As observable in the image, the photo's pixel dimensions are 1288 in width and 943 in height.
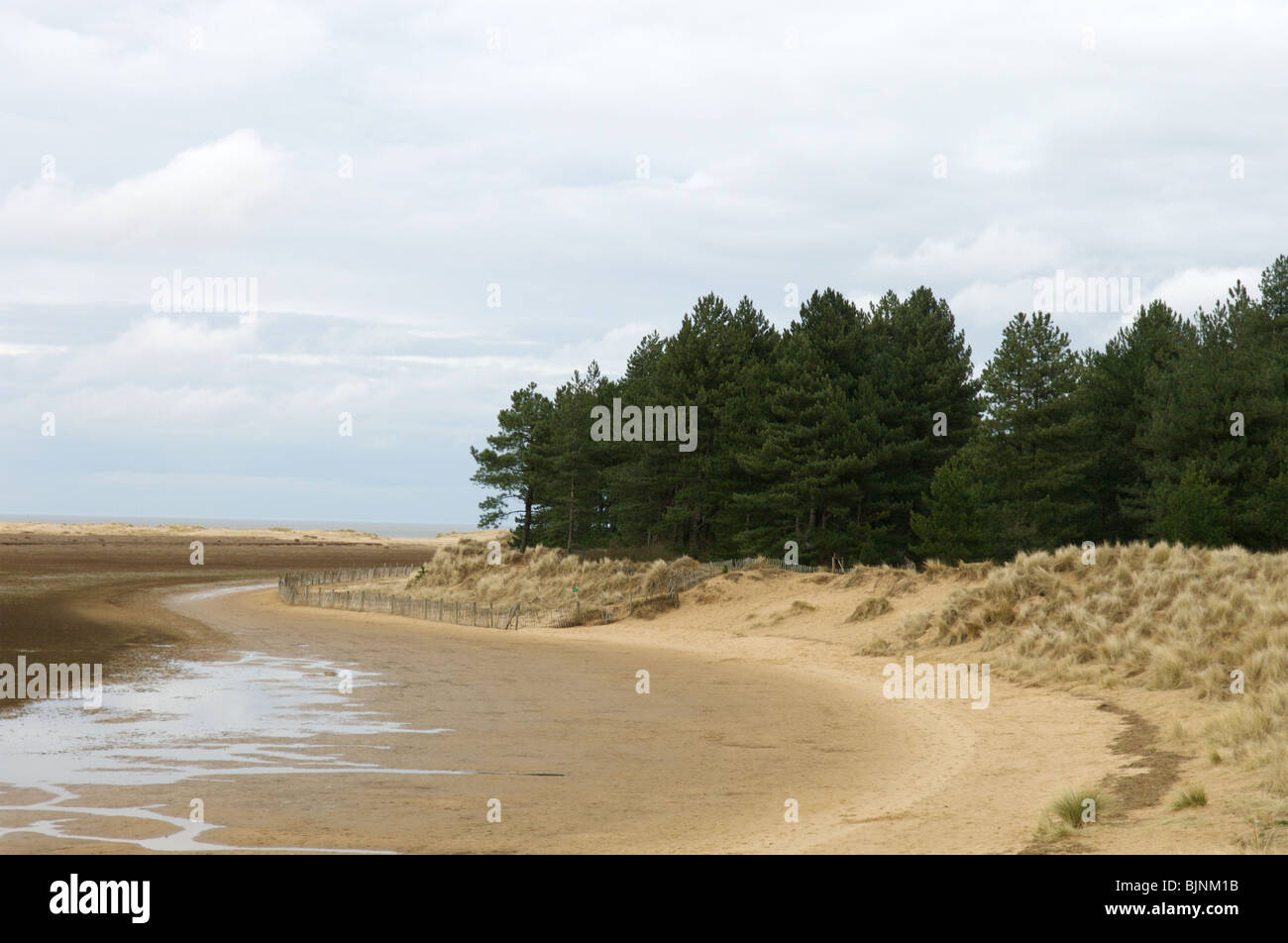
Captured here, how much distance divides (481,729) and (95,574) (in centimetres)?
6004

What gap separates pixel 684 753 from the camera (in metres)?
19.2

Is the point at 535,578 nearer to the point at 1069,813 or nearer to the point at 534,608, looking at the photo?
the point at 534,608

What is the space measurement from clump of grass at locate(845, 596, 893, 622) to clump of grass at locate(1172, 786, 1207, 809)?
23.7m

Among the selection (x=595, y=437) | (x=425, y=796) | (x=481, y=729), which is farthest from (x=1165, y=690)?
(x=595, y=437)

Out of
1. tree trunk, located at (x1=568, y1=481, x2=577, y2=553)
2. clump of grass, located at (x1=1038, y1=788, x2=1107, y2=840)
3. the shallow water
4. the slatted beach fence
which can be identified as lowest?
the slatted beach fence

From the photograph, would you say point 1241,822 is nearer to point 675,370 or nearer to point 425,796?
point 425,796

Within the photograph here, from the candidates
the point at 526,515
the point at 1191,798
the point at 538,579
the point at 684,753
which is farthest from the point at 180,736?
the point at 526,515

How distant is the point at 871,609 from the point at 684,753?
18.9 m

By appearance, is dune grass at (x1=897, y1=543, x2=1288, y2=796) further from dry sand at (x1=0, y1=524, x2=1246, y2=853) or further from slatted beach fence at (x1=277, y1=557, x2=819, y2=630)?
slatted beach fence at (x1=277, y1=557, x2=819, y2=630)

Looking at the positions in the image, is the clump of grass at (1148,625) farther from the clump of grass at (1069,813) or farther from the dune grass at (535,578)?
the dune grass at (535,578)

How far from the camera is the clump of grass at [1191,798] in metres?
12.5

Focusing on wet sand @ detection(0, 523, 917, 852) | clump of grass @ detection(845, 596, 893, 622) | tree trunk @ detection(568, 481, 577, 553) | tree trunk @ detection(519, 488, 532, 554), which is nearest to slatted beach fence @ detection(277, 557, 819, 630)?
wet sand @ detection(0, 523, 917, 852)

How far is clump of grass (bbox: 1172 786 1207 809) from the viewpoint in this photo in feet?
40.9

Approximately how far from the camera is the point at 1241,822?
11.5 m
